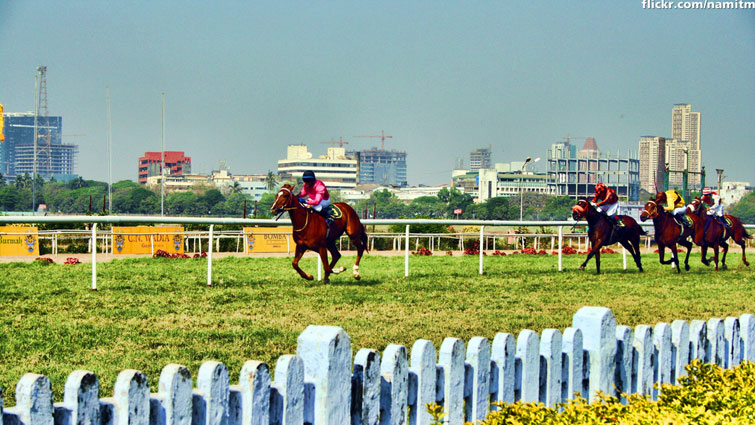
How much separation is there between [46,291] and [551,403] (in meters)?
8.19

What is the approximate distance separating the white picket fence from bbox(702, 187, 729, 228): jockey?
14.1 m

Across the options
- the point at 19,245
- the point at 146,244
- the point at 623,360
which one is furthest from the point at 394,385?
the point at 146,244

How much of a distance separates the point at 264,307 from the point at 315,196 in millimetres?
3106

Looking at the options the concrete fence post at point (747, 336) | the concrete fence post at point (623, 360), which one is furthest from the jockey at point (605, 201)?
the concrete fence post at point (623, 360)

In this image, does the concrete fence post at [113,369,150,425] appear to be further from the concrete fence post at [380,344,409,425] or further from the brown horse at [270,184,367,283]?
the brown horse at [270,184,367,283]

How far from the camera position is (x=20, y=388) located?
7.38 feet

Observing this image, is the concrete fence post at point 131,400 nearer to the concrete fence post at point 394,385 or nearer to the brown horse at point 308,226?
the concrete fence post at point 394,385

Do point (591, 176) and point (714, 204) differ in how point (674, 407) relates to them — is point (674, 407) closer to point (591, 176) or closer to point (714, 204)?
point (714, 204)

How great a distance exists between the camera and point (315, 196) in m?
12.0

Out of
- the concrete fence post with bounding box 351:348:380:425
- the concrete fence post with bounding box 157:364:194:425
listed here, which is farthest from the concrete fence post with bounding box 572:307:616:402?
the concrete fence post with bounding box 157:364:194:425

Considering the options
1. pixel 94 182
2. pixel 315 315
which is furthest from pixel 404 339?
pixel 94 182

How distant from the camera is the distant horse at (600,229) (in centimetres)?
1521

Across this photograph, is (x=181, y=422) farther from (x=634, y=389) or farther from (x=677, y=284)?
(x=677, y=284)

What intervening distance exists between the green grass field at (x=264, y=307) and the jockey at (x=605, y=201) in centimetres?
114
